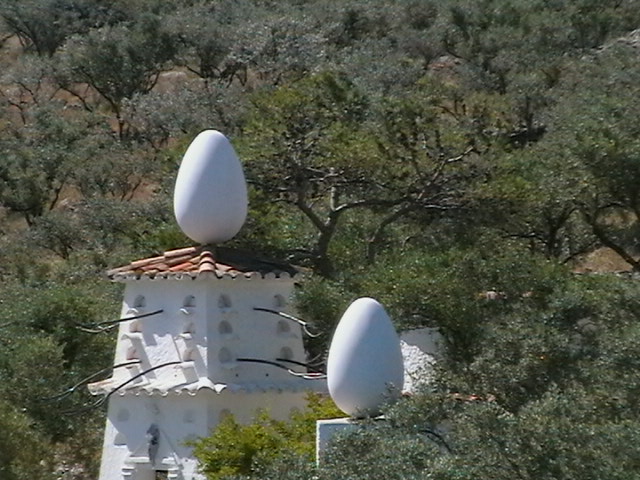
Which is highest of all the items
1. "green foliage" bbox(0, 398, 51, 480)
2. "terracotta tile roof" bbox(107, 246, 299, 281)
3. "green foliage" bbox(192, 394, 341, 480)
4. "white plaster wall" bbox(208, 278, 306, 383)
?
"terracotta tile roof" bbox(107, 246, 299, 281)

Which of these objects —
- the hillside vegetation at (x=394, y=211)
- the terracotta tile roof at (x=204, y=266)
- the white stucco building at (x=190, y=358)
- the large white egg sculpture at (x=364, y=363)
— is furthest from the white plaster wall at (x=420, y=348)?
the large white egg sculpture at (x=364, y=363)

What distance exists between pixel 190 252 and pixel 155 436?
2329mm

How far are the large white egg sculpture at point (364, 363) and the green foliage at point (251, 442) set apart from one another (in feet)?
2.69

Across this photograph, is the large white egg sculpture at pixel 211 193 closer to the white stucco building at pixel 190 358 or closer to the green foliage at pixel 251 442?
the white stucco building at pixel 190 358

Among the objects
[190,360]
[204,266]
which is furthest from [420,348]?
[204,266]

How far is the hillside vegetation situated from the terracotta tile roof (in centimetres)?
242

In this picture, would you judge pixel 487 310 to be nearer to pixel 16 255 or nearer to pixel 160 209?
pixel 160 209

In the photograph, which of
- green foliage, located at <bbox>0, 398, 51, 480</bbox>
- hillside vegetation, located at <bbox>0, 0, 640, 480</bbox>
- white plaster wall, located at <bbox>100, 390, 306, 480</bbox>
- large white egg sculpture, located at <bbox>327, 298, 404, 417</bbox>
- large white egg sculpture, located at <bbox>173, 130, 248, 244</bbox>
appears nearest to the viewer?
hillside vegetation, located at <bbox>0, 0, 640, 480</bbox>

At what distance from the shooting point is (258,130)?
102 feet

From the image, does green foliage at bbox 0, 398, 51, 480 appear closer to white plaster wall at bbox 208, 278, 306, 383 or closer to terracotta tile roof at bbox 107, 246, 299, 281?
terracotta tile roof at bbox 107, 246, 299, 281

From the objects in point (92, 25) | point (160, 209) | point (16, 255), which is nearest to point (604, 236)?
point (160, 209)

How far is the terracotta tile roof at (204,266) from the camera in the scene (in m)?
18.7

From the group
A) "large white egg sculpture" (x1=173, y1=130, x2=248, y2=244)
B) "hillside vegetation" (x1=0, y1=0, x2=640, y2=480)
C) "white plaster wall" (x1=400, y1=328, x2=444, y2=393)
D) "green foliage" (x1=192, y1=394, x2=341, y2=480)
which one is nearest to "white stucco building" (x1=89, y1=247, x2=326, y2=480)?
"large white egg sculpture" (x1=173, y1=130, x2=248, y2=244)

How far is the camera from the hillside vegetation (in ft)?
49.9
